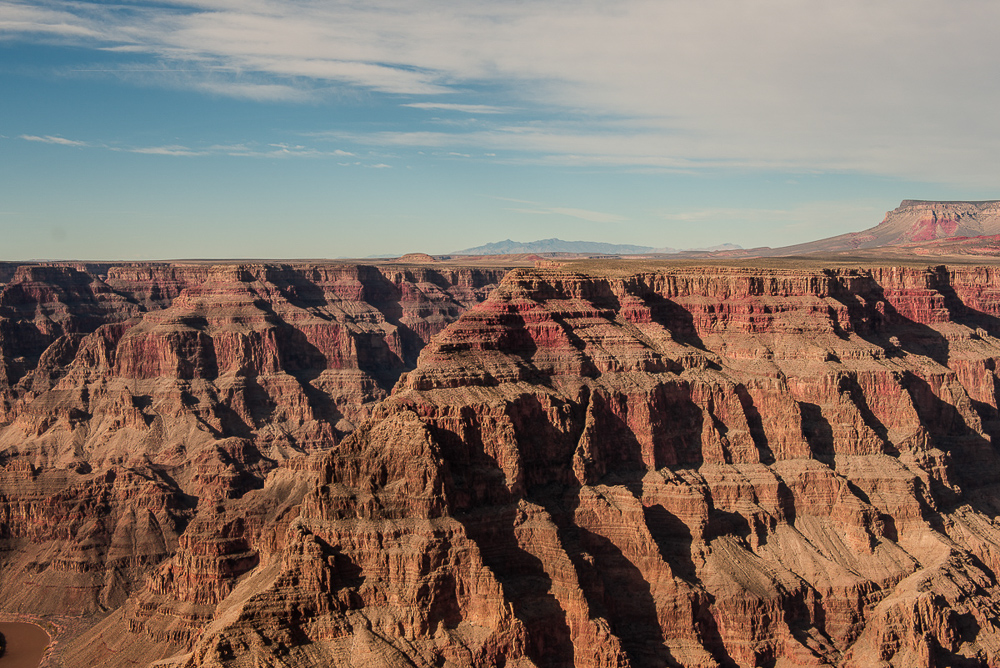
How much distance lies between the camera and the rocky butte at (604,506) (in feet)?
218

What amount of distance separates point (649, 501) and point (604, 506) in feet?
20.9

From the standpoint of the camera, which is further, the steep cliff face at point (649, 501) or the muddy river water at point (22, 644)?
the muddy river water at point (22, 644)

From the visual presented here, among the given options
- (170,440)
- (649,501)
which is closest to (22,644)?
(170,440)

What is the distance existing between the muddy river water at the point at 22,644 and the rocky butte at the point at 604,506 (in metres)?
2.94

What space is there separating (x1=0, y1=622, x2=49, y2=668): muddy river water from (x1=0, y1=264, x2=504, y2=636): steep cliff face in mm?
3653

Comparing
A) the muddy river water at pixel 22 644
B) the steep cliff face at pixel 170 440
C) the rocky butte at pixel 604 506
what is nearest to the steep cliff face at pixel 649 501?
the rocky butte at pixel 604 506

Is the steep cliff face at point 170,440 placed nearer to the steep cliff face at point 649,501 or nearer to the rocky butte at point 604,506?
the rocky butte at point 604,506

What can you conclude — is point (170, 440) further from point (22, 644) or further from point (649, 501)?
point (649, 501)

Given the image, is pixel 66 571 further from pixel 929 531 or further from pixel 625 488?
pixel 929 531

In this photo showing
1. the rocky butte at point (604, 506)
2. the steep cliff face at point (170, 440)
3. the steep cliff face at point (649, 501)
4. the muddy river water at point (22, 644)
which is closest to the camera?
the steep cliff face at point (649, 501)

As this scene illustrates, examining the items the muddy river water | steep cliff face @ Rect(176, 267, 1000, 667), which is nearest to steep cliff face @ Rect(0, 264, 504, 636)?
the muddy river water

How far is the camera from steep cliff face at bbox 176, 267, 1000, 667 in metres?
65.8

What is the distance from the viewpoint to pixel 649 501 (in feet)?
273

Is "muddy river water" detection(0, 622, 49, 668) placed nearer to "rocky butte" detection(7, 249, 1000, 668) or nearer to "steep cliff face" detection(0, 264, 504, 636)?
"rocky butte" detection(7, 249, 1000, 668)
